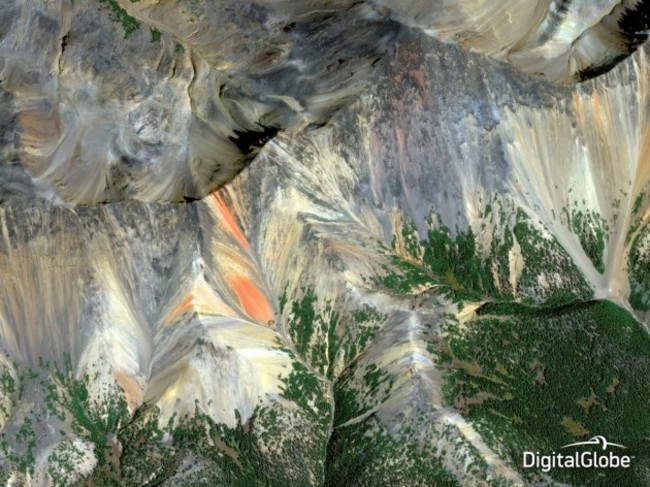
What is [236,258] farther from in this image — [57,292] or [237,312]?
[57,292]

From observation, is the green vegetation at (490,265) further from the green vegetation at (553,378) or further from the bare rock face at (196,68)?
the bare rock face at (196,68)

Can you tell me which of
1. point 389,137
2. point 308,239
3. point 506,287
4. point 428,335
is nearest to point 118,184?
point 308,239

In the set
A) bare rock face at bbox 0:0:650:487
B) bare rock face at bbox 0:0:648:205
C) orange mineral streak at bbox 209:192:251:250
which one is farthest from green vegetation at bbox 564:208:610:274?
orange mineral streak at bbox 209:192:251:250

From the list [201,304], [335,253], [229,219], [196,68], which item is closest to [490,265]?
[335,253]

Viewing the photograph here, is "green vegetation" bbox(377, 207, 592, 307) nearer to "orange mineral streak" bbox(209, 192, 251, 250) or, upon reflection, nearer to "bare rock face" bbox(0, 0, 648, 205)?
"orange mineral streak" bbox(209, 192, 251, 250)

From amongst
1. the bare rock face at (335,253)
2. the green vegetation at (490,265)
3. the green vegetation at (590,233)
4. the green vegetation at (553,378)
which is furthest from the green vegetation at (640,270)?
the green vegetation at (490,265)
